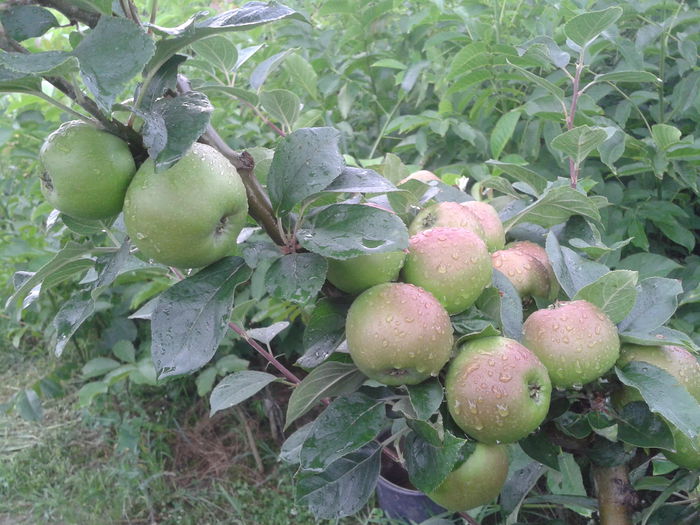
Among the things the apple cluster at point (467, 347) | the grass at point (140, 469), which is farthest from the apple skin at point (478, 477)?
the grass at point (140, 469)

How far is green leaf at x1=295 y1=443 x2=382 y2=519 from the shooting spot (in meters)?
0.71

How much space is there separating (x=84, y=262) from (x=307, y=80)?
42.7 inches

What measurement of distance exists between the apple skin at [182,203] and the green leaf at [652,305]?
50 cm

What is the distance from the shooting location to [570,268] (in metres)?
0.76

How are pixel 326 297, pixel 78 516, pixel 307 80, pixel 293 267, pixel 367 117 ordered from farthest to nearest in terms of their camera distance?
pixel 367 117 < pixel 78 516 < pixel 307 80 < pixel 326 297 < pixel 293 267

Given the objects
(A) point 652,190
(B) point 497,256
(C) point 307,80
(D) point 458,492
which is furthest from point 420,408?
(A) point 652,190

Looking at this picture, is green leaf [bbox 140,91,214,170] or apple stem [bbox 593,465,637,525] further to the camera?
apple stem [bbox 593,465,637,525]

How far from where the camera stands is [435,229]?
2.24 ft

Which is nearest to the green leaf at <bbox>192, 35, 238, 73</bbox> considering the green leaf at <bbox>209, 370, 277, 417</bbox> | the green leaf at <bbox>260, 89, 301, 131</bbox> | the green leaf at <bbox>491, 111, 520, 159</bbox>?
the green leaf at <bbox>260, 89, 301, 131</bbox>

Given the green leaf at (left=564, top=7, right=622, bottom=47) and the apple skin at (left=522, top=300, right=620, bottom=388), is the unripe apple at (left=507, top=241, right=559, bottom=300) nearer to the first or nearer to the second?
the apple skin at (left=522, top=300, right=620, bottom=388)

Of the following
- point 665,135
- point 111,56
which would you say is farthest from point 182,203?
point 665,135

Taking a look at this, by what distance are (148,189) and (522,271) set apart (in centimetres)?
48

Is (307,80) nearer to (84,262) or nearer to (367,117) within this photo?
(367,117)

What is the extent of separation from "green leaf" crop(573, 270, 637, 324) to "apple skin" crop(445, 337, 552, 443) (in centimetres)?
12
